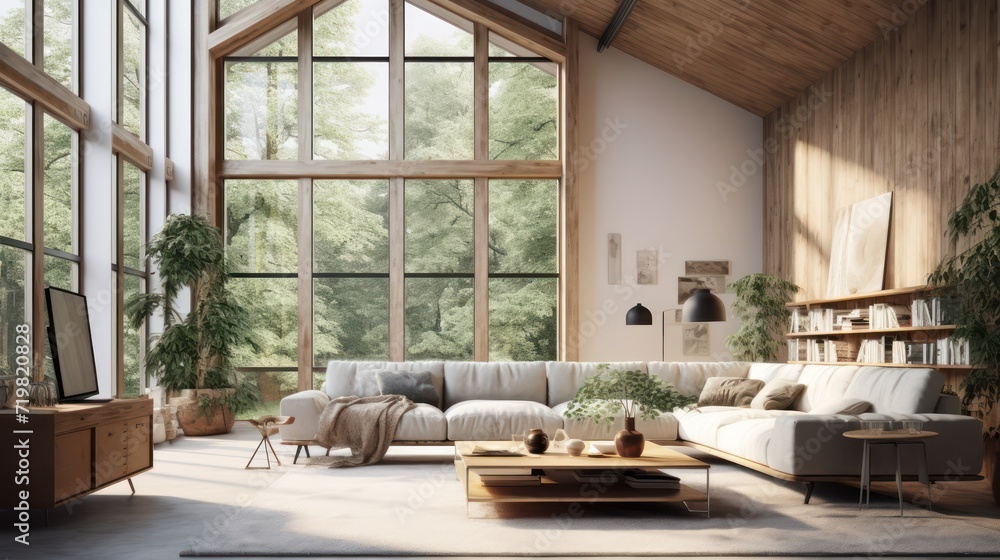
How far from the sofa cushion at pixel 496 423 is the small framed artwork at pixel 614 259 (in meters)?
3.80

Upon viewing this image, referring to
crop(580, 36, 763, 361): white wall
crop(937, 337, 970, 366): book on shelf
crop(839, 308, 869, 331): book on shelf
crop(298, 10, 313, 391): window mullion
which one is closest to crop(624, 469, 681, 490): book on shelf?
crop(937, 337, 970, 366): book on shelf

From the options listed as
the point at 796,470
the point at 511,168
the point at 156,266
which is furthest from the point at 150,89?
the point at 796,470

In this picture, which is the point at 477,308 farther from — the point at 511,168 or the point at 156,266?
the point at 156,266

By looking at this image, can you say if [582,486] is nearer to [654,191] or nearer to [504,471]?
[504,471]

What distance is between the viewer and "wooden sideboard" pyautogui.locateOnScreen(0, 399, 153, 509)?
14.3ft

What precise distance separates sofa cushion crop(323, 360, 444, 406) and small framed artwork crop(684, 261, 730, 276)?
3.87 metres

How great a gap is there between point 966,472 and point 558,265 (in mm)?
5875

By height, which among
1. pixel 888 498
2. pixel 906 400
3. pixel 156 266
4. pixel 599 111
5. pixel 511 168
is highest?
pixel 599 111

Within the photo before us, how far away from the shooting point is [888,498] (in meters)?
5.46

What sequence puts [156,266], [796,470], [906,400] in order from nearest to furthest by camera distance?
[796,470]
[906,400]
[156,266]

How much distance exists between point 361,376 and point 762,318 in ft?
14.5

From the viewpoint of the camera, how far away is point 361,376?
7734 mm

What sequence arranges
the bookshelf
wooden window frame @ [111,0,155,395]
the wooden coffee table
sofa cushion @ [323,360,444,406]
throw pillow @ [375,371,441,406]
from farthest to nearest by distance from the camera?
wooden window frame @ [111,0,155,395] → sofa cushion @ [323,360,444,406] → throw pillow @ [375,371,441,406] → the bookshelf → the wooden coffee table

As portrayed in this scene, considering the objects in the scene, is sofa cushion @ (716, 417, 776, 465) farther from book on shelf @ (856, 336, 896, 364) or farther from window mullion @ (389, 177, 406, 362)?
window mullion @ (389, 177, 406, 362)
